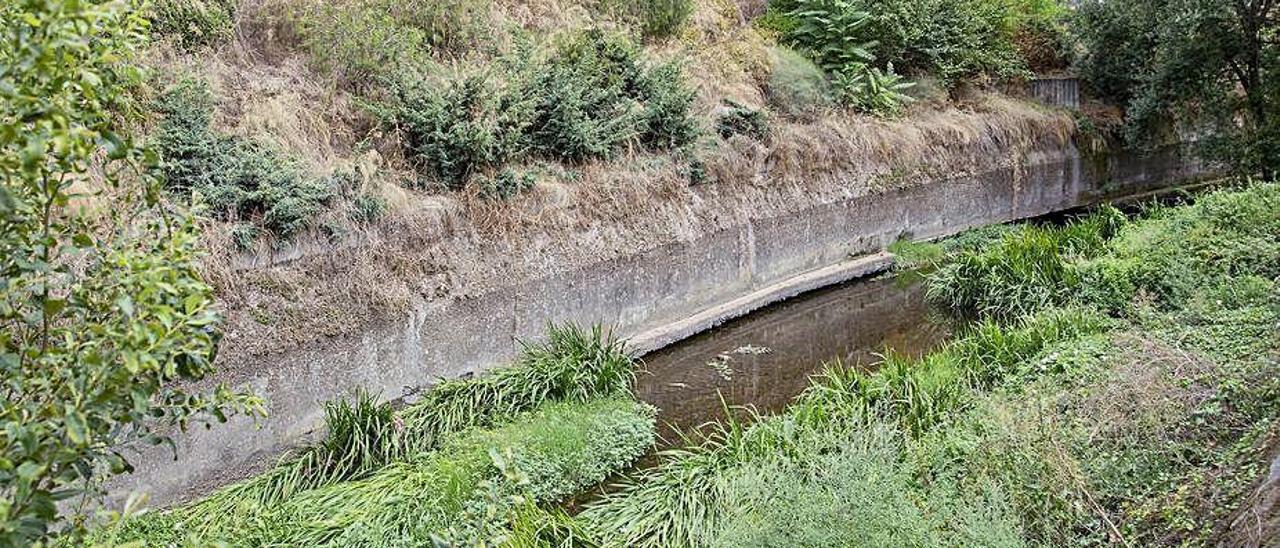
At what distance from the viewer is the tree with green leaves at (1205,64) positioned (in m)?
10.9

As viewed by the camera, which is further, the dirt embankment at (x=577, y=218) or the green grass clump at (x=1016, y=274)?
the green grass clump at (x=1016, y=274)

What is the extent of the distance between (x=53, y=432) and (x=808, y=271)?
32.7 ft

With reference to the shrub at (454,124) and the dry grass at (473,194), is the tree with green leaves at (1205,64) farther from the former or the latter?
the shrub at (454,124)

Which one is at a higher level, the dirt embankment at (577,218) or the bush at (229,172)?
the bush at (229,172)

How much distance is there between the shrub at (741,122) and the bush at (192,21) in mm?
5525

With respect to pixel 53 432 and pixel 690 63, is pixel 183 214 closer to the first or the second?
pixel 53 432

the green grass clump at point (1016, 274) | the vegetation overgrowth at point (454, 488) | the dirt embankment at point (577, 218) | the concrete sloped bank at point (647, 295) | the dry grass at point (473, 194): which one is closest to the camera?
the vegetation overgrowth at point (454, 488)

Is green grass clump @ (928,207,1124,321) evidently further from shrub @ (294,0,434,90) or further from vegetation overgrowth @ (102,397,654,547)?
shrub @ (294,0,434,90)

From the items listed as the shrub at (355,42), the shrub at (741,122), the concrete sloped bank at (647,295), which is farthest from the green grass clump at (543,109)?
the concrete sloped bank at (647,295)

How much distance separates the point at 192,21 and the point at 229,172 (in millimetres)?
2213

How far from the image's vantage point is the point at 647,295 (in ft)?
29.5

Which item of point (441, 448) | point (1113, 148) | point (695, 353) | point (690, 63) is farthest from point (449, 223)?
point (1113, 148)

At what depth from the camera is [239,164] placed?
20.5ft

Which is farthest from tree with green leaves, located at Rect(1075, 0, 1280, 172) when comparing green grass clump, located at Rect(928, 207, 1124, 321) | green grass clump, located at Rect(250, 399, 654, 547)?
green grass clump, located at Rect(250, 399, 654, 547)
